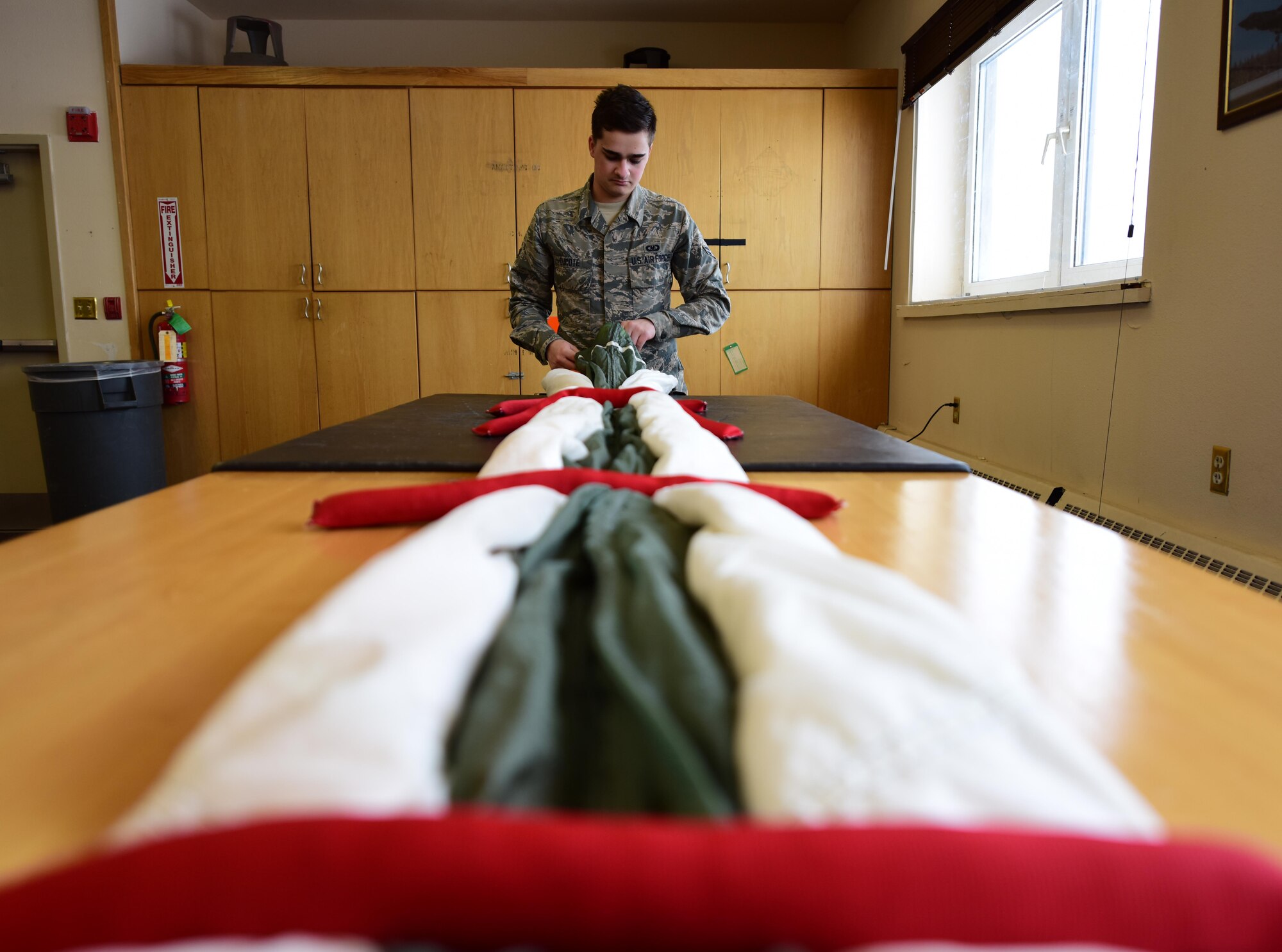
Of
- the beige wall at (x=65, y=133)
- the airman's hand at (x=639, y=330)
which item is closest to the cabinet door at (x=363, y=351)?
the beige wall at (x=65, y=133)

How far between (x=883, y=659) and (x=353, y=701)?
0.84 ft

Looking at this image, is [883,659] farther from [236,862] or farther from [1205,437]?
[1205,437]

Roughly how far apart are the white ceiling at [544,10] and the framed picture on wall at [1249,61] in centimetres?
311

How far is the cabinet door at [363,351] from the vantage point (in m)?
4.19

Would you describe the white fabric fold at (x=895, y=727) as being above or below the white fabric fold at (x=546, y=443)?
below

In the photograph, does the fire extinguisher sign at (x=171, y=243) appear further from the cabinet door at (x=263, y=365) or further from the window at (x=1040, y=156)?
the window at (x=1040, y=156)

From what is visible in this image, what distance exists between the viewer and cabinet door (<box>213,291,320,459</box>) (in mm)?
4188

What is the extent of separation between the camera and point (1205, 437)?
1.90m

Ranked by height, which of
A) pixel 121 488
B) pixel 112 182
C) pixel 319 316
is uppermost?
pixel 112 182

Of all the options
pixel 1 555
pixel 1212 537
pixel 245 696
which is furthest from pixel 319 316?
pixel 245 696

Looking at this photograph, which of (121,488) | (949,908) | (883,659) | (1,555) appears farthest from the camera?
(121,488)

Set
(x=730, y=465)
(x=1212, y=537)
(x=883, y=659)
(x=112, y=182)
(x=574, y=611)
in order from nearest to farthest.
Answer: (x=883, y=659) < (x=574, y=611) < (x=730, y=465) < (x=1212, y=537) < (x=112, y=182)

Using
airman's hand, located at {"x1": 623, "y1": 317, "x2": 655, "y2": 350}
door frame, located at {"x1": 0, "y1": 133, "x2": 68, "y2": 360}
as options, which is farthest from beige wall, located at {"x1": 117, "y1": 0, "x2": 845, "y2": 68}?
A: airman's hand, located at {"x1": 623, "y1": 317, "x2": 655, "y2": 350}

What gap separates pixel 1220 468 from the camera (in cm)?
186
